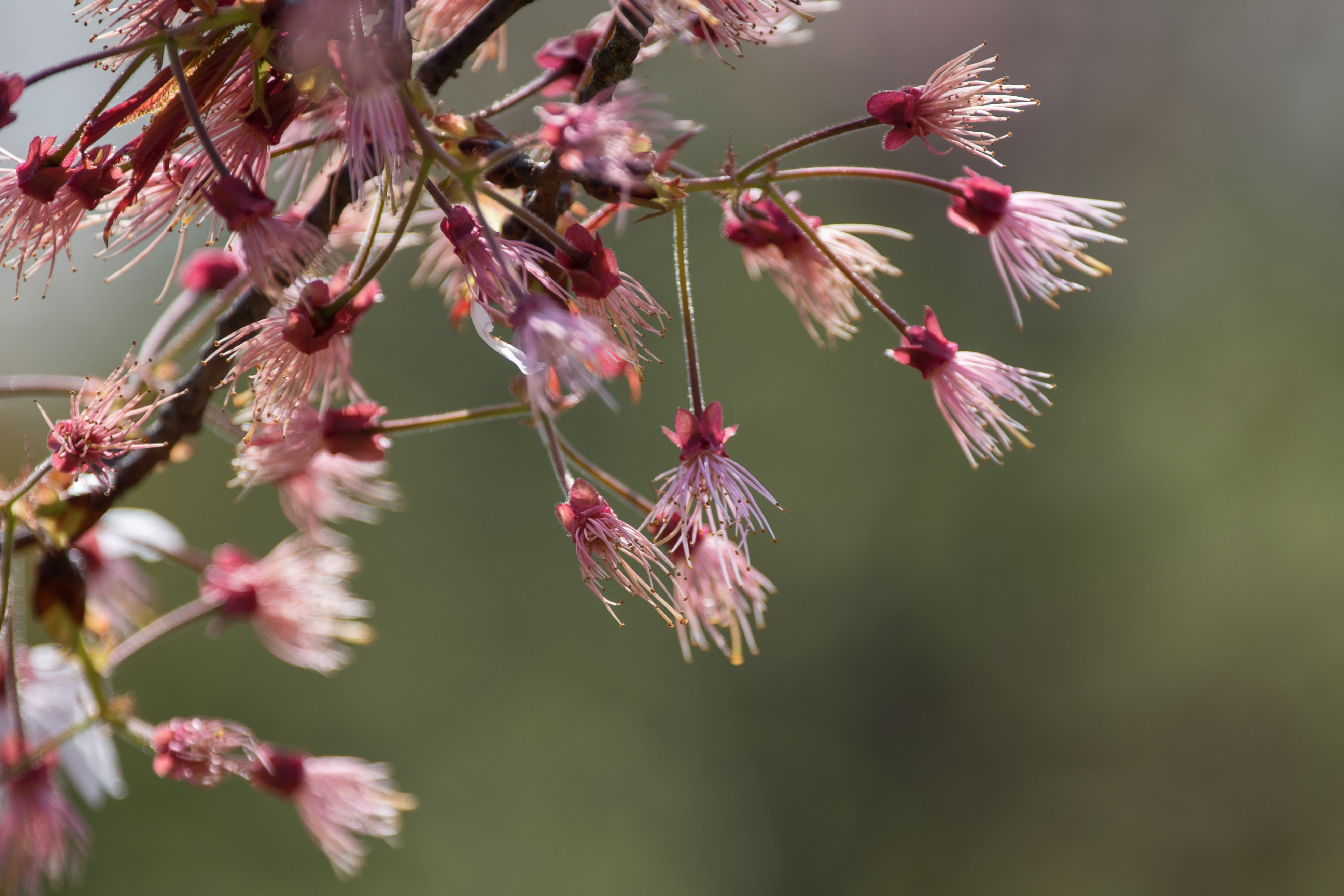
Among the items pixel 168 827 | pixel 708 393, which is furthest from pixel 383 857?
pixel 708 393

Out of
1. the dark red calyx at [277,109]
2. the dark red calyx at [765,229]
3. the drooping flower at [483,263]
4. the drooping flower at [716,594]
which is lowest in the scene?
the drooping flower at [716,594]

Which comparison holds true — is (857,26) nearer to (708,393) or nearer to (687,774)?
(708,393)

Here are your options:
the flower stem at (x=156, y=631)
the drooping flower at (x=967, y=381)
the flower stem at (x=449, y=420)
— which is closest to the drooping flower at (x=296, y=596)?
the flower stem at (x=156, y=631)

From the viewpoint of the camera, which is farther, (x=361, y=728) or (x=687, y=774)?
(x=687, y=774)

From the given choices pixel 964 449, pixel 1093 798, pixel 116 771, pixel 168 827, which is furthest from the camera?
pixel 1093 798

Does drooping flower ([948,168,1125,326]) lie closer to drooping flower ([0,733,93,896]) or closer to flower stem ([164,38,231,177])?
flower stem ([164,38,231,177])

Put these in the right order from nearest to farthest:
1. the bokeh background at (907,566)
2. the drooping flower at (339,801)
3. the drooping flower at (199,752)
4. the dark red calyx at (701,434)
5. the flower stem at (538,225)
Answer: the flower stem at (538,225) → the dark red calyx at (701,434) → the drooping flower at (199,752) → the drooping flower at (339,801) → the bokeh background at (907,566)

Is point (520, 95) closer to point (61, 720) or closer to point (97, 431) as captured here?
point (97, 431)

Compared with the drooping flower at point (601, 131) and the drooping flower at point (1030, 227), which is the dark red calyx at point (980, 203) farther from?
the drooping flower at point (601, 131)
